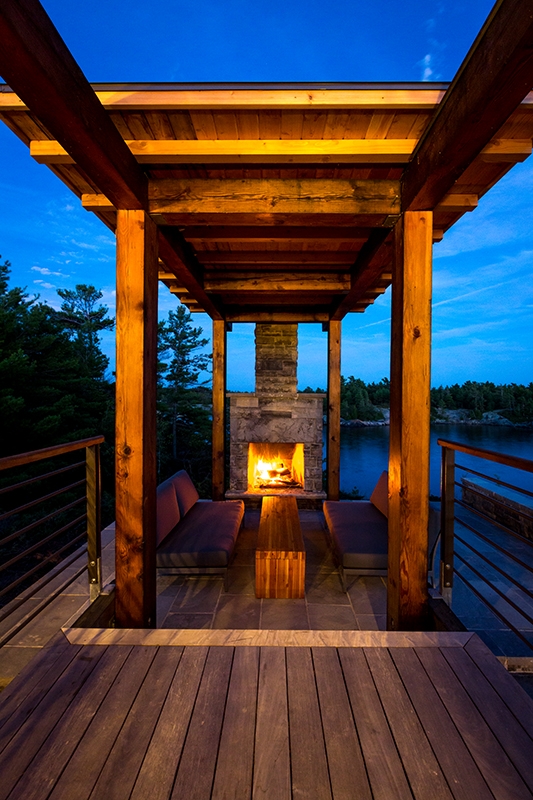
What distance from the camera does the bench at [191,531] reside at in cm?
286

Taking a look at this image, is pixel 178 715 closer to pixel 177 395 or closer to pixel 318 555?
pixel 318 555

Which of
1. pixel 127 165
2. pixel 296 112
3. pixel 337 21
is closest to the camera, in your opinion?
pixel 296 112

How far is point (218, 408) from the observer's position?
5.23 m

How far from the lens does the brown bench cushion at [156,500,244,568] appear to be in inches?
112

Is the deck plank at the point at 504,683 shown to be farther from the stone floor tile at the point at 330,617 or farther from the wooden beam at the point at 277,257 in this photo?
the wooden beam at the point at 277,257

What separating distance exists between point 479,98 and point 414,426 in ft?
4.59

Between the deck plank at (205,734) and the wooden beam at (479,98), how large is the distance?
7.60 ft

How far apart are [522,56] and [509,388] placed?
66.9 ft

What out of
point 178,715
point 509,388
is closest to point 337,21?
point 178,715

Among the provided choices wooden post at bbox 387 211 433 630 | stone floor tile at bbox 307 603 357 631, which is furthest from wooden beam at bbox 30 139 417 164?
stone floor tile at bbox 307 603 357 631

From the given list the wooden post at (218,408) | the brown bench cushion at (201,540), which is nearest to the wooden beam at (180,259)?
the wooden post at (218,408)

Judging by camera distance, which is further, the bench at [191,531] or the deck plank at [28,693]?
the bench at [191,531]

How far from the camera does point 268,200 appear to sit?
2.20 metres

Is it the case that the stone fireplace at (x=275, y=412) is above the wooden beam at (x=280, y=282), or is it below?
below
